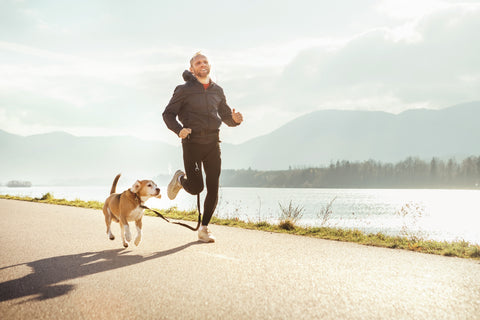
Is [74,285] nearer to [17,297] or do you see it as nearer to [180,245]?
[17,297]

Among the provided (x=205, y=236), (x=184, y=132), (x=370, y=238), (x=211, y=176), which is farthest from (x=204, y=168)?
(x=370, y=238)

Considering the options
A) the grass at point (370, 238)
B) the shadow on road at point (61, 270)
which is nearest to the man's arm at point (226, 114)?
the shadow on road at point (61, 270)

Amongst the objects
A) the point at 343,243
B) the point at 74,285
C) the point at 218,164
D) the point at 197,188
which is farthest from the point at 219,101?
the point at 74,285

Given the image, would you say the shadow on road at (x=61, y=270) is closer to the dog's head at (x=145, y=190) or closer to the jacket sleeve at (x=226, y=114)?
the dog's head at (x=145, y=190)

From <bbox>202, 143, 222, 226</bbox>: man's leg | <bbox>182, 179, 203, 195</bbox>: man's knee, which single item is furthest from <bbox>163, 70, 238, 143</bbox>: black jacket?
<bbox>182, 179, 203, 195</bbox>: man's knee

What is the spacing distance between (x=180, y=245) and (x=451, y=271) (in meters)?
3.75

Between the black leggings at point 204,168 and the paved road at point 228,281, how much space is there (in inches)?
30.4

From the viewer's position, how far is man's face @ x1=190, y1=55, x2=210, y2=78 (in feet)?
21.3

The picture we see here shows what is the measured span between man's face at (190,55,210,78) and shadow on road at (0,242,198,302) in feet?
9.00

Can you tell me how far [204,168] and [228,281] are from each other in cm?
310

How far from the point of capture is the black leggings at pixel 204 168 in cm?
655

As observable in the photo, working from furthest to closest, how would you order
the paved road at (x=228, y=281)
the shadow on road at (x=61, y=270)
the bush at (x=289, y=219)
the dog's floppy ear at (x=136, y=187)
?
the bush at (x=289, y=219), the dog's floppy ear at (x=136, y=187), the shadow on road at (x=61, y=270), the paved road at (x=228, y=281)

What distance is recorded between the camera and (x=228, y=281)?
13.1 feet

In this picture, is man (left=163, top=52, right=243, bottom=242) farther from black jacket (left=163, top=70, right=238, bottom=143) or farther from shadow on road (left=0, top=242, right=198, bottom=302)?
shadow on road (left=0, top=242, right=198, bottom=302)
